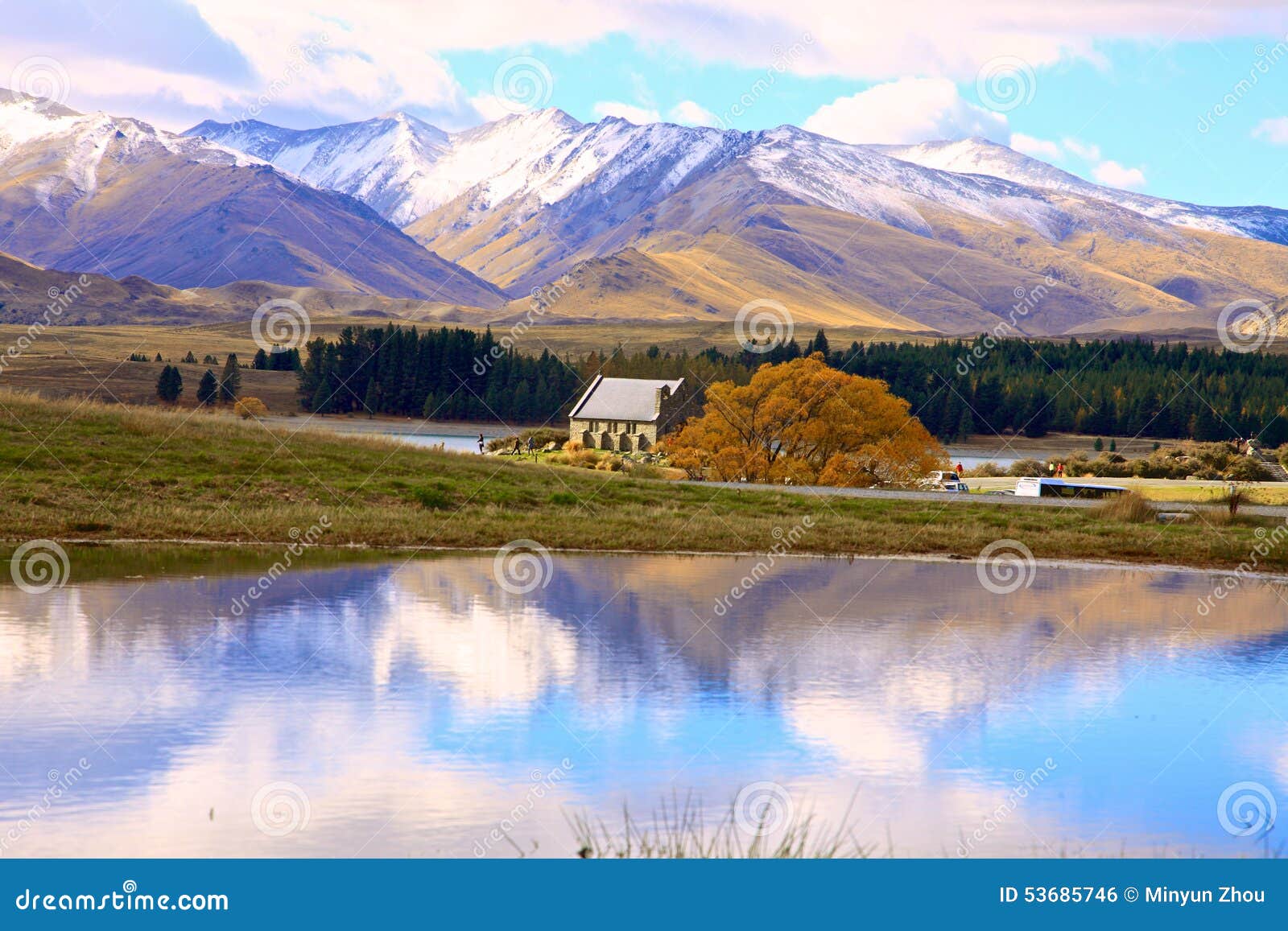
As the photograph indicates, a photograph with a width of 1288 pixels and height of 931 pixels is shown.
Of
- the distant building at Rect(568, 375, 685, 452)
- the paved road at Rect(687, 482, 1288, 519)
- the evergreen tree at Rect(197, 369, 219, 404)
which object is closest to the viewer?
the paved road at Rect(687, 482, 1288, 519)

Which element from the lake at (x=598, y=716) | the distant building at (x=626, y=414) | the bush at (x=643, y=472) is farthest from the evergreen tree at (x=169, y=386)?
the lake at (x=598, y=716)

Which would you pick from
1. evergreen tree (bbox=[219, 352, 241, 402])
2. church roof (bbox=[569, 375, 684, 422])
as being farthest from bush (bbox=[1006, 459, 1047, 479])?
evergreen tree (bbox=[219, 352, 241, 402])

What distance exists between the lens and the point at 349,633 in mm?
23938

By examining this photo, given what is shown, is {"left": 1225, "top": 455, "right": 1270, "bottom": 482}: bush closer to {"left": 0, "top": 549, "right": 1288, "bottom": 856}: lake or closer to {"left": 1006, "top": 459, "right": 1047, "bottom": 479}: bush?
{"left": 1006, "top": 459, "right": 1047, "bottom": 479}: bush

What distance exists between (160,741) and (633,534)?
26072 millimetres

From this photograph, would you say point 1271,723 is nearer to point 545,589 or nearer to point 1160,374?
point 545,589

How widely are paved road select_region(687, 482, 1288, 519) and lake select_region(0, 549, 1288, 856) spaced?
2227cm

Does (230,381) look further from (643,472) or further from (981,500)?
(981,500)

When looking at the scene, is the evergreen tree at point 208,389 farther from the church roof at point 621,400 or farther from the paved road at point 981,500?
the paved road at point 981,500

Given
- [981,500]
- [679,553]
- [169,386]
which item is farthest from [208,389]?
[679,553]

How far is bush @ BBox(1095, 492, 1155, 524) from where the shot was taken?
48938 mm

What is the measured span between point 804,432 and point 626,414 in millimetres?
37212

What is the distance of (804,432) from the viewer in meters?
73.3

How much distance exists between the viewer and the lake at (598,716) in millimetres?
13977
